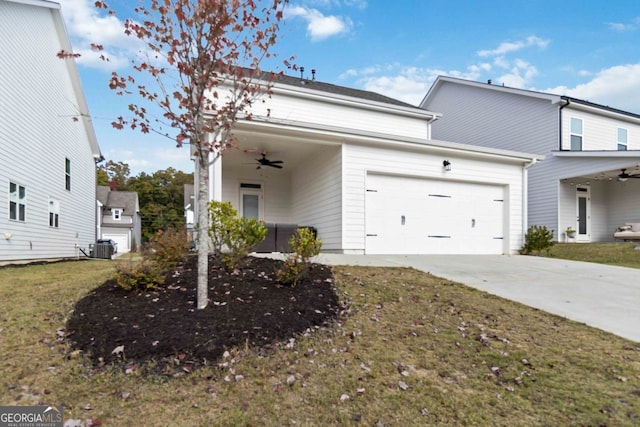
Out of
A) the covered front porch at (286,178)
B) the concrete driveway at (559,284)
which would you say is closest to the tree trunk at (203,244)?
the covered front porch at (286,178)

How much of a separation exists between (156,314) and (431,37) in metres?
11.1

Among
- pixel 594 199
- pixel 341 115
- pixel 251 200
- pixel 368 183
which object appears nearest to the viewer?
pixel 368 183

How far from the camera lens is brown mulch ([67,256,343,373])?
3121 mm

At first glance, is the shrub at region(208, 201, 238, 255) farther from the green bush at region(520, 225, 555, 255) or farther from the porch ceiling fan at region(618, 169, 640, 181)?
the porch ceiling fan at region(618, 169, 640, 181)

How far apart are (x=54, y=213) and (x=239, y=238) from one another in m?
10.3

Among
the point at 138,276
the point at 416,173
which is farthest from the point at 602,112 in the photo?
the point at 138,276

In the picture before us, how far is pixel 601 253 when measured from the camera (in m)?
11.3

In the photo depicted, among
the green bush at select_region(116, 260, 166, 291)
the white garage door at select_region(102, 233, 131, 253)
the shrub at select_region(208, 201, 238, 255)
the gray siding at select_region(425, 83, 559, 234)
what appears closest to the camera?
the green bush at select_region(116, 260, 166, 291)

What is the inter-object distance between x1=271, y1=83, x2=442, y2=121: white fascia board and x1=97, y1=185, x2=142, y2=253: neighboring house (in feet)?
78.9

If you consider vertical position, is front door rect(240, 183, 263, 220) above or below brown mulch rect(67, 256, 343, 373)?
above

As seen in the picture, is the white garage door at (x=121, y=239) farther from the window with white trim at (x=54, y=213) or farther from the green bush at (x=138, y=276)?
the green bush at (x=138, y=276)

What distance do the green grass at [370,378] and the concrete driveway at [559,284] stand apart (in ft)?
2.17

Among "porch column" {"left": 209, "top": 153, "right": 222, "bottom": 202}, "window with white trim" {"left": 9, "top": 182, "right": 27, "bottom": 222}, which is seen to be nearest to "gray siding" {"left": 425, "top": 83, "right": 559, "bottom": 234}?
"porch column" {"left": 209, "top": 153, "right": 222, "bottom": 202}

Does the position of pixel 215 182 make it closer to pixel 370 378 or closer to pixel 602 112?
pixel 370 378
